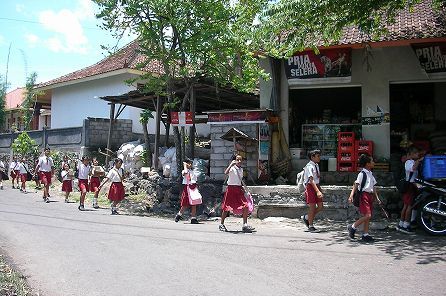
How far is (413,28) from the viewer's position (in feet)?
41.4

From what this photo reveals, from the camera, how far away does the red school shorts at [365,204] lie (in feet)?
27.3

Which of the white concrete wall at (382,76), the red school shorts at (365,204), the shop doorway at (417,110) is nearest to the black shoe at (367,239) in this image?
the red school shorts at (365,204)

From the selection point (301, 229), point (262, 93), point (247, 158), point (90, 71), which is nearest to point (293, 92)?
point (262, 93)

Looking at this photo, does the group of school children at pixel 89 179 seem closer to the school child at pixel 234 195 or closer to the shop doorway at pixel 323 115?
the school child at pixel 234 195

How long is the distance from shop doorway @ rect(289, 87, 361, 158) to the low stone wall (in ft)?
5.82

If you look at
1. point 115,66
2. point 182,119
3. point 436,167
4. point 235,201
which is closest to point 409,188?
point 436,167

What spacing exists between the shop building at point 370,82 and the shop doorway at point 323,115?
0.03 m

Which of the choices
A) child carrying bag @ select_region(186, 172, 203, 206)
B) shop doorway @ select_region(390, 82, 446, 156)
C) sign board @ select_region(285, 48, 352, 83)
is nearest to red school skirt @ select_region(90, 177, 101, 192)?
child carrying bag @ select_region(186, 172, 203, 206)

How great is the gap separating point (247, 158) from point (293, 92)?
10.6 feet

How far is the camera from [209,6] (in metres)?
13.4

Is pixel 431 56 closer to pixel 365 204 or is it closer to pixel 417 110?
pixel 417 110

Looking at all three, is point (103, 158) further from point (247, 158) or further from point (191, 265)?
point (191, 265)

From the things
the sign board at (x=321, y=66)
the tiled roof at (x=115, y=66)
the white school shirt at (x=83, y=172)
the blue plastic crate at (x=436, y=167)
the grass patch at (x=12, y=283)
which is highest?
the tiled roof at (x=115, y=66)

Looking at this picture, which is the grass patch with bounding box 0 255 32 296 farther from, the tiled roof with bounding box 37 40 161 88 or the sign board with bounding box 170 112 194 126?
the tiled roof with bounding box 37 40 161 88
